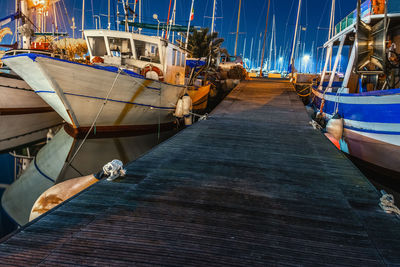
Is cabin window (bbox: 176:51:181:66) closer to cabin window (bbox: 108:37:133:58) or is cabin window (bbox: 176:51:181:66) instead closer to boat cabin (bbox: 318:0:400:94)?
cabin window (bbox: 108:37:133:58)

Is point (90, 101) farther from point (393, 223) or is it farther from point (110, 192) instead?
point (393, 223)

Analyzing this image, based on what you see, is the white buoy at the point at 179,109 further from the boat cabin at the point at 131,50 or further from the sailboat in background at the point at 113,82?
the boat cabin at the point at 131,50

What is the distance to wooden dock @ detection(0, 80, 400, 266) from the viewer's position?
→ 5.70 ft

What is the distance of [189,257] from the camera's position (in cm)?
173

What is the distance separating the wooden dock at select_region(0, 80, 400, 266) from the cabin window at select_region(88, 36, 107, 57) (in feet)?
25.5

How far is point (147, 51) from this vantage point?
32.8ft

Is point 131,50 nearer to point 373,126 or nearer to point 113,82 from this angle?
point 113,82

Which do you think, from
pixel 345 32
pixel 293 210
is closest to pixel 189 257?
pixel 293 210

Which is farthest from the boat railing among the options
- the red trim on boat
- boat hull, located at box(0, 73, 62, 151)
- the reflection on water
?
the red trim on boat

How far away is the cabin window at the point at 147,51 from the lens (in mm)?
9914

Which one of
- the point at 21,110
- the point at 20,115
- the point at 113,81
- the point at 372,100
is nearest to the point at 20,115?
the point at 20,115

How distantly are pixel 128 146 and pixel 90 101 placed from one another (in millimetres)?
1918

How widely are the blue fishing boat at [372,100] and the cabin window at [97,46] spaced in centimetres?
886

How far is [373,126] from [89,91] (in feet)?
26.4
